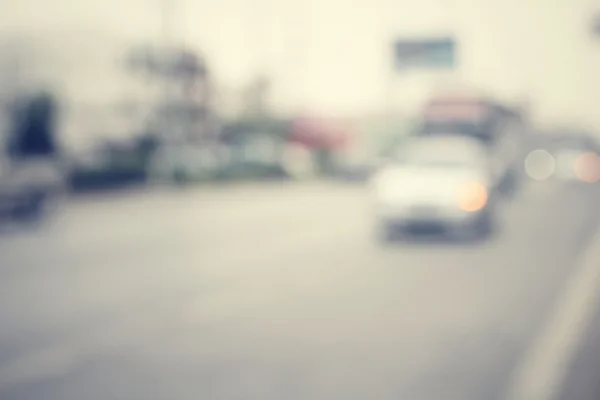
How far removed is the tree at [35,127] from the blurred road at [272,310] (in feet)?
27.1

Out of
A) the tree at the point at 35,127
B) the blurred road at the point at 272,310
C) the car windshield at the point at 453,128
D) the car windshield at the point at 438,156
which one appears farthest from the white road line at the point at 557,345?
the tree at the point at 35,127

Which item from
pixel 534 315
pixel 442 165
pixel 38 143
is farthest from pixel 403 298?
pixel 38 143

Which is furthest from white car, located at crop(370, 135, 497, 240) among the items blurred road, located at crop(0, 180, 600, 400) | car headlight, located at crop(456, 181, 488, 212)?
blurred road, located at crop(0, 180, 600, 400)

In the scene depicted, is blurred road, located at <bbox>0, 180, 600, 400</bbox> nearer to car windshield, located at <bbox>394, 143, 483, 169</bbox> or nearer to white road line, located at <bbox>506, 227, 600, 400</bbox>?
white road line, located at <bbox>506, 227, 600, 400</bbox>

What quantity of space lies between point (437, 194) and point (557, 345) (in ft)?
18.7

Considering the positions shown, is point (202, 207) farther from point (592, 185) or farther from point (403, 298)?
point (403, 298)

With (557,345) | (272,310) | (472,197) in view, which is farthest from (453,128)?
(557,345)

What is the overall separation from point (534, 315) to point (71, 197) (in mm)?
17053

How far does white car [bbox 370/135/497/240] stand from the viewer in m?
11.8

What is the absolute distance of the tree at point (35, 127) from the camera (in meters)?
22.9

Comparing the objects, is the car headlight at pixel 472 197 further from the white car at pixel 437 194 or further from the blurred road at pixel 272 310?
the blurred road at pixel 272 310

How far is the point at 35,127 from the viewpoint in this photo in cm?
2367

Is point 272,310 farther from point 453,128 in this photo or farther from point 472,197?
point 453,128

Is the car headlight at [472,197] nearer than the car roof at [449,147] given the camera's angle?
Yes
